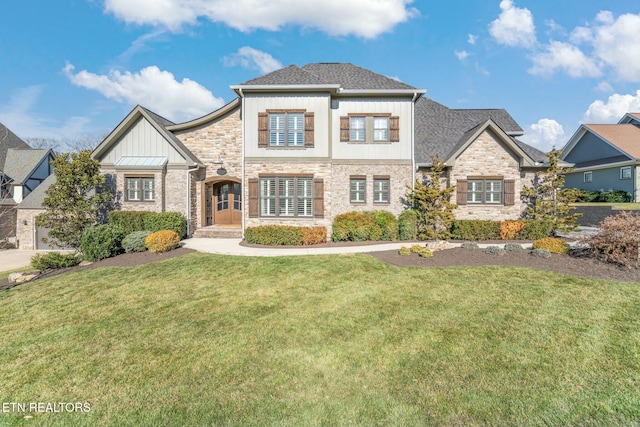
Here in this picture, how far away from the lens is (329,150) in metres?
13.6

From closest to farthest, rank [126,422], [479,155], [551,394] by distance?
1. [126,422]
2. [551,394]
3. [479,155]

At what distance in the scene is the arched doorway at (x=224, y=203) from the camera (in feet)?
51.5

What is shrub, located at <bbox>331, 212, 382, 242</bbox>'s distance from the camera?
13.1 metres

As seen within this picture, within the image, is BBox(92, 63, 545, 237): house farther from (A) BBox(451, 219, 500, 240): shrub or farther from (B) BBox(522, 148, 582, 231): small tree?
(A) BBox(451, 219, 500, 240): shrub

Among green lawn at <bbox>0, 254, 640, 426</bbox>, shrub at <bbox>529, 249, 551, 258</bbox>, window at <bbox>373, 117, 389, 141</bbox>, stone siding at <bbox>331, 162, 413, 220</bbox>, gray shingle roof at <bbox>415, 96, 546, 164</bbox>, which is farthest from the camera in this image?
gray shingle roof at <bbox>415, 96, 546, 164</bbox>

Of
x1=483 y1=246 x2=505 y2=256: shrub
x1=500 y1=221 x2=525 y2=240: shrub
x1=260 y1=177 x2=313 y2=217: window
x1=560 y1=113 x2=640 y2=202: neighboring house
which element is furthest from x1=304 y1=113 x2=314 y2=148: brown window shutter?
x1=560 y1=113 x2=640 y2=202: neighboring house

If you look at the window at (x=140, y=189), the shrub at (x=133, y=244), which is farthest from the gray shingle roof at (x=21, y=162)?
the shrub at (x=133, y=244)

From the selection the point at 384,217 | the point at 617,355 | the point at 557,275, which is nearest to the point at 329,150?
the point at 384,217

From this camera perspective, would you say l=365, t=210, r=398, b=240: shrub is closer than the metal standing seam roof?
Yes

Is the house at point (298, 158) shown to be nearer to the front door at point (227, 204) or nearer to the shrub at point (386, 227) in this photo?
the front door at point (227, 204)

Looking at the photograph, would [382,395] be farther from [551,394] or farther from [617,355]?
[617,355]

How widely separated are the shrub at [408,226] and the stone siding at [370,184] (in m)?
1.00

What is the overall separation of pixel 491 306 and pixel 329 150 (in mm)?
9696

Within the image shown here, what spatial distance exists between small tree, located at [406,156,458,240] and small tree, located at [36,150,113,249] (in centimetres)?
1508
